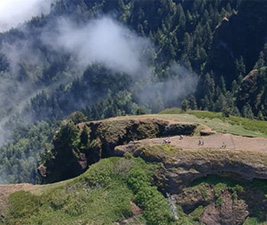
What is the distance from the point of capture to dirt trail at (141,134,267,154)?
174ft

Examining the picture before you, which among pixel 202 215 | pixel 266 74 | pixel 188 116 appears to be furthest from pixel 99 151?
pixel 266 74

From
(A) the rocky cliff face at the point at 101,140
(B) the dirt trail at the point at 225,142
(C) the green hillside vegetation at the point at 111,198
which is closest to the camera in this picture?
(C) the green hillside vegetation at the point at 111,198

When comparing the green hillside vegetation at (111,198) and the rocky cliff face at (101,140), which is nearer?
the green hillside vegetation at (111,198)

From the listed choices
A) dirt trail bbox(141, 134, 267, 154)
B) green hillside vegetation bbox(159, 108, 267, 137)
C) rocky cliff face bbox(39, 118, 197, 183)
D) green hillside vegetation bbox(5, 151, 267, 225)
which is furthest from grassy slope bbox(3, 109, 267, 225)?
Answer: green hillside vegetation bbox(159, 108, 267, 137)

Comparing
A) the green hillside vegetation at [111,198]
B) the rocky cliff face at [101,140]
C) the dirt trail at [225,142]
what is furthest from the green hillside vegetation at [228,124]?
the green hillside vegetation at [111,198]

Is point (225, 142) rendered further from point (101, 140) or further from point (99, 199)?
point (101, 140)

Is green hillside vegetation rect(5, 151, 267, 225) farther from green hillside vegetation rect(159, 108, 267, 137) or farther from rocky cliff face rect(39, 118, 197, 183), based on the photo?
green hillside vegetation rect(159, 108, 267, 137)

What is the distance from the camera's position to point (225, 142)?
183 feet

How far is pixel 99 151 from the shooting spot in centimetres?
7381

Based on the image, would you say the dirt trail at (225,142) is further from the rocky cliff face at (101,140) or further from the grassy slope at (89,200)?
the rocky cliff face at (101,140)

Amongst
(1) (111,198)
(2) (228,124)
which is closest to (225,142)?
(2) (228,124)

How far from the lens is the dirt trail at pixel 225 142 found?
53062mm

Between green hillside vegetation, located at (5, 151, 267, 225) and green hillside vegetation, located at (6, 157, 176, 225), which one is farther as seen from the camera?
green hillside vegetation, located at (6, 157, 176, 225)

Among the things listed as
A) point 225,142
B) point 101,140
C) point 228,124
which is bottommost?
point 225,142
